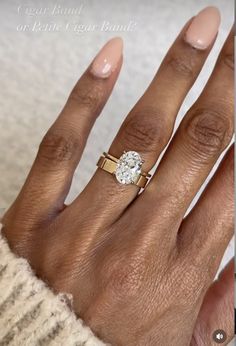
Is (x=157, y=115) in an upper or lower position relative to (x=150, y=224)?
upper

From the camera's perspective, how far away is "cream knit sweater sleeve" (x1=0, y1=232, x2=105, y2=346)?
1.81ft

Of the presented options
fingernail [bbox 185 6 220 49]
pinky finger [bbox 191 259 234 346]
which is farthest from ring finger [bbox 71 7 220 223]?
pinky finger [bbox 191 259 234 346]

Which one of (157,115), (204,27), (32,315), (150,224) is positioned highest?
(204,27)

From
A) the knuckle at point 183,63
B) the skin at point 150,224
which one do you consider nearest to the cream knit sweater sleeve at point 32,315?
the skin at point 150,224

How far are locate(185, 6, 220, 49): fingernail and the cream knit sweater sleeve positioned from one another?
0.31 m

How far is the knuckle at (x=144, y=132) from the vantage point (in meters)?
0.61

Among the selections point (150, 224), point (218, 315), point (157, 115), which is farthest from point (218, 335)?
point (157, 115)

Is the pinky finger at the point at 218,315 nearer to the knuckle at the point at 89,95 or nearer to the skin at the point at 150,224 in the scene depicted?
the skin at the point at 150,224

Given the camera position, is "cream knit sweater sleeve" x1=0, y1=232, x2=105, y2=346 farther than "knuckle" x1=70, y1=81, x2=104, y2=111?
No

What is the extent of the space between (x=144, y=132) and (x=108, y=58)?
97mm

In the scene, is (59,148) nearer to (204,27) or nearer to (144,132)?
(144,132)

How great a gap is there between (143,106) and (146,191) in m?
0.09

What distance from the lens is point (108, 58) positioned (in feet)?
2.10

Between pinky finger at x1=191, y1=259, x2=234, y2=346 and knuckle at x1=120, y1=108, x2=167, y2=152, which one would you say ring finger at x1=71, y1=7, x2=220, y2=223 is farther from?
pinky finger at x1=191, y1=259, x2=234, y2=346
